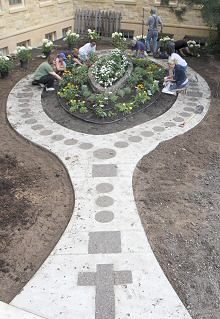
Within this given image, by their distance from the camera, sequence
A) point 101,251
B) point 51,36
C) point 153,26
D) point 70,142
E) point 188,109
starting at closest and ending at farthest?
1. point 101,251
2. point 70,142
3. point 188,109
4. point 153,26
5. point 51,36

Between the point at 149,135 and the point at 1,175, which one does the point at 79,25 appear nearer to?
the point at 149,135

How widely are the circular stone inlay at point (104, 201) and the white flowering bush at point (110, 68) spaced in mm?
5008

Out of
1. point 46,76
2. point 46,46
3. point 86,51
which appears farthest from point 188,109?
point 46,46

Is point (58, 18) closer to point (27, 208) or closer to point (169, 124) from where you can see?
point (169, 124)

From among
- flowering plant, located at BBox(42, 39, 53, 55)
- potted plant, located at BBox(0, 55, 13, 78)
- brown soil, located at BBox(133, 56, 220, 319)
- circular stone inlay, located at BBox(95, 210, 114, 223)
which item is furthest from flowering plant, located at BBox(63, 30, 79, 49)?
circular stone inlay, located at BBox(95, 210, 114, 223)

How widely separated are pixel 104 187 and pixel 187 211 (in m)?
1.58

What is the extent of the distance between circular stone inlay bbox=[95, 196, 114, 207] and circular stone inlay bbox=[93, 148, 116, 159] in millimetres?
1477

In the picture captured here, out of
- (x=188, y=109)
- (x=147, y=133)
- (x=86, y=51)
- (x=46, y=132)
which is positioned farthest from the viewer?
(x=86, y=51)

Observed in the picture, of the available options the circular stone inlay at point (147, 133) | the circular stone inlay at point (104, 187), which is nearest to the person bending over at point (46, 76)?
the circular stone inlay at point (147, 133)

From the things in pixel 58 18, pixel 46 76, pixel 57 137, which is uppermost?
pixel 58 18

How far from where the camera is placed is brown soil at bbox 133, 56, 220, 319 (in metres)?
4.85

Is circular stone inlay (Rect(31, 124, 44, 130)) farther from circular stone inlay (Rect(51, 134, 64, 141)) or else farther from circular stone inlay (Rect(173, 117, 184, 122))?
circular stone inlay (Rect(173, 117, 184, 122))

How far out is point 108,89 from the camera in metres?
10.5

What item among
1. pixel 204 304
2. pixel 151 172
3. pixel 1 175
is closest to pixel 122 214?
pixel 151 172
